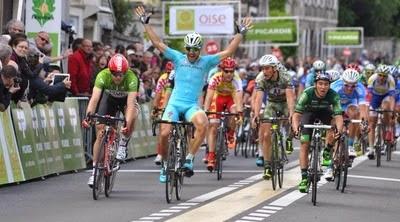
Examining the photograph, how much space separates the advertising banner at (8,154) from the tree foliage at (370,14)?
8528 centimetres

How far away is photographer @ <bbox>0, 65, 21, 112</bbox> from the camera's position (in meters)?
18.0

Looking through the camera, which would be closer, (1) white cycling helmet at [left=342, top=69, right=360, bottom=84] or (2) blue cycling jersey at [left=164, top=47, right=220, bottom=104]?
(2) blue cycling jersey at [left=164, top=47, right=220, bottom=104]

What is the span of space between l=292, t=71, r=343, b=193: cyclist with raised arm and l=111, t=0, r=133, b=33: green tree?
26.7m

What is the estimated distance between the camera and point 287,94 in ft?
63.2

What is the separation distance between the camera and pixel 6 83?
18.0 metres

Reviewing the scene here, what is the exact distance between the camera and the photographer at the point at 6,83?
59.0ft

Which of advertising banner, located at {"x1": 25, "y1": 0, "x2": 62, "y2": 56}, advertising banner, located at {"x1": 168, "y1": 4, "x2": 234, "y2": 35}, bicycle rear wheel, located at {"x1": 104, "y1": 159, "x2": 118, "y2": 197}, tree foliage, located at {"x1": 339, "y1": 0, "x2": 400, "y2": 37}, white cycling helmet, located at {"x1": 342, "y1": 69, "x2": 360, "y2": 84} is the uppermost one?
tree foliage, located at {"x1": 339, "y1": 0, "x2": 400, "y2": 37}

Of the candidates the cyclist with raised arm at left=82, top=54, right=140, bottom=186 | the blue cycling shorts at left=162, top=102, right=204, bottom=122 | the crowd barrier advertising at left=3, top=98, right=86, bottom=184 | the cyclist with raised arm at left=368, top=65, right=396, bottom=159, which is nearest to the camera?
the cyclist with raised arm at left=82, top=54, right=140, bottom=186

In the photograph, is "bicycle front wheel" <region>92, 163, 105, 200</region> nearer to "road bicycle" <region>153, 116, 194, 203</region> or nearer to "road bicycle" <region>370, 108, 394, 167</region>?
"road bicycle" <region>153, 116, 194, 203</region>

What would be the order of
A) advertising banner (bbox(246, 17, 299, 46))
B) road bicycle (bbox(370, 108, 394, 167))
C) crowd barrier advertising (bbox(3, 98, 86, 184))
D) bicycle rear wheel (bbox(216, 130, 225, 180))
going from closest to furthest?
1. crowd barrier advertising (bbox(3, 98, 86, 184))
2. bicycle rear wheel (bbox(216, 130, 225, 180))
3. road bicycle (bbox(370, 108, 394, 167))
4. advertising banner (bbox(246, 17, 299, 46))

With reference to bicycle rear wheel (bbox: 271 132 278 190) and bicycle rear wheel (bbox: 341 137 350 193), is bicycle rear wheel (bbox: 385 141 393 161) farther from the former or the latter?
bicycle rear wheel (bbox: 271 132 278 190)

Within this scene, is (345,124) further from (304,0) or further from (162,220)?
(304,0)

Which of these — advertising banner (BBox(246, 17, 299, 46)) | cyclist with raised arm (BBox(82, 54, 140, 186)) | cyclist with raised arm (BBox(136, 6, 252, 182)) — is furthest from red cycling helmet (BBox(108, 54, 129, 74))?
advertising banner (BBox(246, 17, 299, 46))

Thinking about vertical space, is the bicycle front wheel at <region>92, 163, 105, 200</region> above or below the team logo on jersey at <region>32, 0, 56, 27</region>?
below
